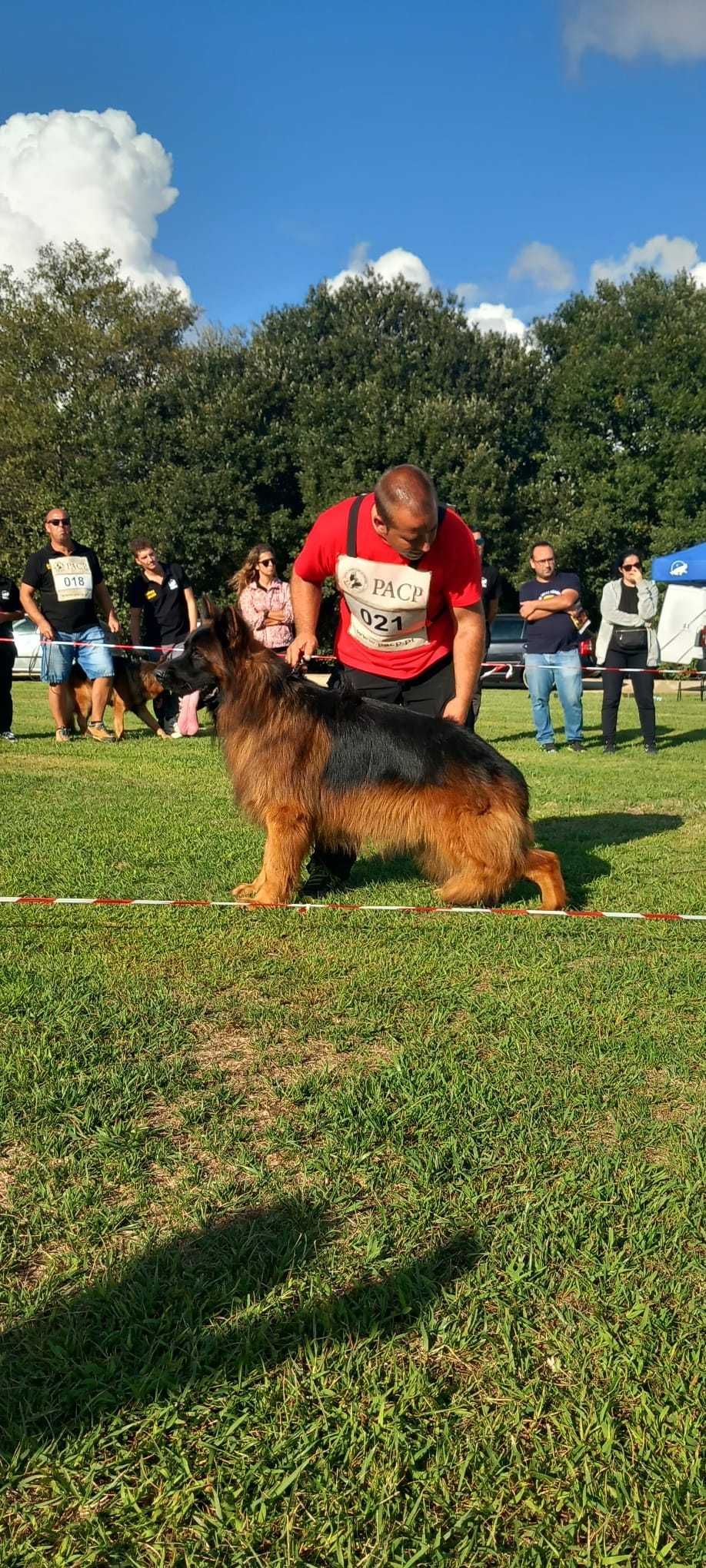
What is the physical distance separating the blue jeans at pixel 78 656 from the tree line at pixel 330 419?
22821mm

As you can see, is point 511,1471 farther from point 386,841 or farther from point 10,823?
point 10,823

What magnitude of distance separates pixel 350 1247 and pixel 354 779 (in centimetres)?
296

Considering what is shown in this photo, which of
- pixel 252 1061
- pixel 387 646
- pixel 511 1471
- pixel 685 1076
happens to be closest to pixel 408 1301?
pixel 511 1471

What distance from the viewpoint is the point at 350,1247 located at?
7.28 feet

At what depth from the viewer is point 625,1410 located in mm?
1798

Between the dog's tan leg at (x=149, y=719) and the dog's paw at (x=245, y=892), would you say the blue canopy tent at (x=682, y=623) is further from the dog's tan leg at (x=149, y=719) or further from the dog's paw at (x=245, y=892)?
the dog's paw at (x=245, y=892)

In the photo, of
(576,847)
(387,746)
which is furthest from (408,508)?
(576,847)

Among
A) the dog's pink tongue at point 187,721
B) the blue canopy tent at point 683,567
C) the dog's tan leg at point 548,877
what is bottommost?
the dog's tan leg at point 548,877

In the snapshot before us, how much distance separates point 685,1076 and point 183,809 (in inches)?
206

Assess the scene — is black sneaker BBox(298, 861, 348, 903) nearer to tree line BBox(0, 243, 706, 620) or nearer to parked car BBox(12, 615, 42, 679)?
parked car BBox(12, 615, 42, 679)

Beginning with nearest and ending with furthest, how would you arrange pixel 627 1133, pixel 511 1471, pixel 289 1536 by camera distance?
1. pixel 289 1536
2. pixel 511 1471
3. pixel 627 1133

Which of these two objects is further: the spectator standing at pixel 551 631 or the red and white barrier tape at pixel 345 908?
the spectator standing at pixel 551 631

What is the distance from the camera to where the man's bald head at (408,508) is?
4.62 metres

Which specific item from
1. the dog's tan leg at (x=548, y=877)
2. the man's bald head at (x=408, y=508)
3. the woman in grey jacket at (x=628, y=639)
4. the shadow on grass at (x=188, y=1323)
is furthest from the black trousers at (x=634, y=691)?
the shadow on grass at (x=188, y=1323)
